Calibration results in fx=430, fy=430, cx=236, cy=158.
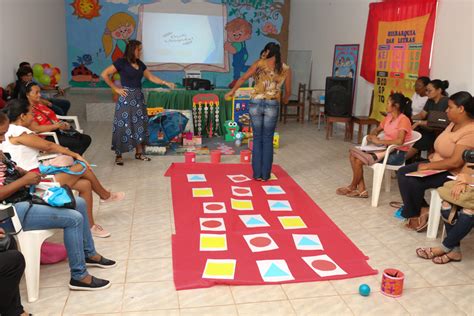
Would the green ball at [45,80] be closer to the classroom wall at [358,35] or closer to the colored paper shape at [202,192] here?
the colored paper shape at [202,192]

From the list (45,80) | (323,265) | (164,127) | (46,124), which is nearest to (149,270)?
(323,265)

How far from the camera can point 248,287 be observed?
2.54 metres

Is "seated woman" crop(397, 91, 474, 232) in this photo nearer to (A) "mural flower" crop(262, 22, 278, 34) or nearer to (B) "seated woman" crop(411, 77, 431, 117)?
(B) "seated woman" crop(411, 77, 431, 117)

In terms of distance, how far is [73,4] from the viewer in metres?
9.12

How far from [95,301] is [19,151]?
113 centimetres

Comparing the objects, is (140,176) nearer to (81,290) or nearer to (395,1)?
(81,290)

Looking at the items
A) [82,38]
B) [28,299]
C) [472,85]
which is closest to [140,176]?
[28,299]

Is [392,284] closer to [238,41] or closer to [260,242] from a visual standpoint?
[260,242]

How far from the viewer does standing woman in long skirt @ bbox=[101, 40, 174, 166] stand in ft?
15.9

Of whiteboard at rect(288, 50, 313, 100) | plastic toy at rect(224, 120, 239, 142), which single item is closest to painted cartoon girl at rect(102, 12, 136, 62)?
whiteboard at rect(288, 50, 313, 100)

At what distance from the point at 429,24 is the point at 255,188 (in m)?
3.31

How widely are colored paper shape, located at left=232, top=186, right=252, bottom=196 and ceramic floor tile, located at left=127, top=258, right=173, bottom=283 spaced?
4.71 ft

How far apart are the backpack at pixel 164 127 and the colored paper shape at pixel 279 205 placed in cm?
256

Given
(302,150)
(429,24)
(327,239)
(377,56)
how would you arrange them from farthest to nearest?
(377,56)
(302,150)
(429,24)
(327,239)
